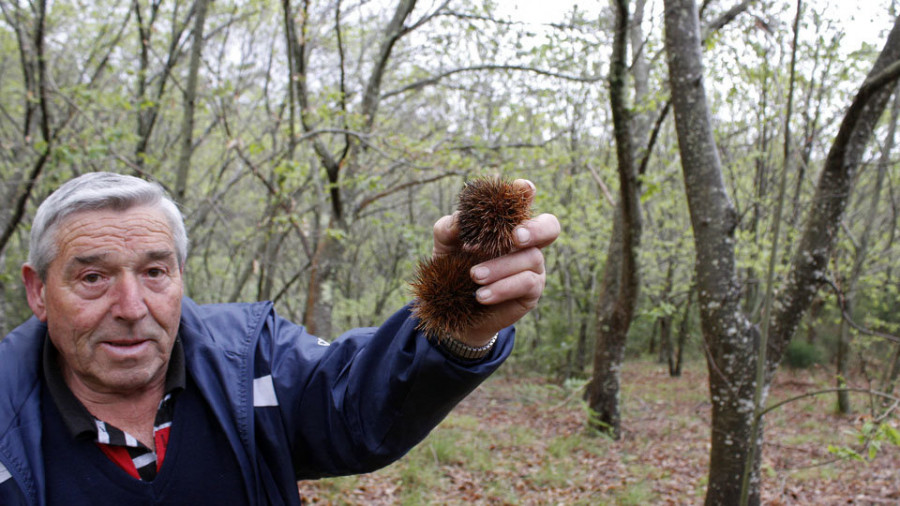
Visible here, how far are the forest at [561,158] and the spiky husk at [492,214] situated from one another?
140 cm

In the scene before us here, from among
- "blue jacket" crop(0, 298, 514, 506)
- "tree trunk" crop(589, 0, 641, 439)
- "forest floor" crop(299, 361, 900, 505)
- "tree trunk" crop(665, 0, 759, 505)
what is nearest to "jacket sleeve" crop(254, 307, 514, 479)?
"blue jacket" crop(0, 298, 514, 506)

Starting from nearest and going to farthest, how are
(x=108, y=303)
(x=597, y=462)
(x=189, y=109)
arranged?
(x=108, y=303) < (x=189, y=109) < (x=597, y=462)

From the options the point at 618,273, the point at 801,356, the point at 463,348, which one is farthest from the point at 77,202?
the point at 801,356

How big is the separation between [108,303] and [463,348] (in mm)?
1159

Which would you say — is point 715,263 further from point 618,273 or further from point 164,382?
point 618,273

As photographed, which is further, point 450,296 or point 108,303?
point 108,303

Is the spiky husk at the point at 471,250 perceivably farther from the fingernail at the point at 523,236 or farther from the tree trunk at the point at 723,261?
the tree trunk at the point at 723,261

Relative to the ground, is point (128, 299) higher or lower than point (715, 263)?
lower

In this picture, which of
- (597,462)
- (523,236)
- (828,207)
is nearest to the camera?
(523,236)

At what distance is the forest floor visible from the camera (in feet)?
20.4

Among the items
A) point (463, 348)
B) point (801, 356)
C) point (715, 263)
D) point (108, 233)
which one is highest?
point (108, 233)

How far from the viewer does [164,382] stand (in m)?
1.89

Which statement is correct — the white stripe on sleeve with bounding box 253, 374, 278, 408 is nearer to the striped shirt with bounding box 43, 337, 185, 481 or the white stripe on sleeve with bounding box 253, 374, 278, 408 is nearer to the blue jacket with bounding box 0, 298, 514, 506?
the blue jacket with bounding box 0, 298, 514, 506

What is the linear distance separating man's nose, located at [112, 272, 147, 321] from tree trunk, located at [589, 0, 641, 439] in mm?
4461
